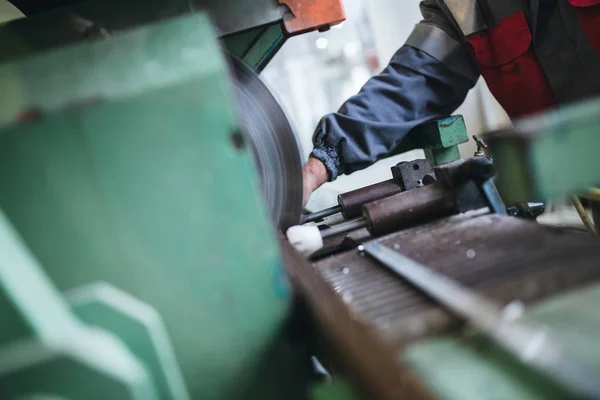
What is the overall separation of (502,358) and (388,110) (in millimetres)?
1271

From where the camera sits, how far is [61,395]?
1.82 ft

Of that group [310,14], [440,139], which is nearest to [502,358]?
[310,14]

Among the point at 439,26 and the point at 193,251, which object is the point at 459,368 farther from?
the point at 439,26

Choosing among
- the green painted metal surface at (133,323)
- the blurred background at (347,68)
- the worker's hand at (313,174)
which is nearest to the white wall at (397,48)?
the blurred background at (347,68)

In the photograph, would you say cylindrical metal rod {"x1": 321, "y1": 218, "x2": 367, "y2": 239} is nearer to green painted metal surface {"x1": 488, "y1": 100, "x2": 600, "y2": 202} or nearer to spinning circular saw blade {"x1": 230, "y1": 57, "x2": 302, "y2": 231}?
spinning circular saw blade {"x1": 230, "y1": 57, "x2": 302, "y2": 231}

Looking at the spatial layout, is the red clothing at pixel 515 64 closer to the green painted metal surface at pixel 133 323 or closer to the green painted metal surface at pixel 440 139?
the green painted metal surface at pixel 440 139

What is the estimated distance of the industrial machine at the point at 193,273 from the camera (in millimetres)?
526

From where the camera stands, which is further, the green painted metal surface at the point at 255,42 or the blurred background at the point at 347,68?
the blurred background at the point at 347,68

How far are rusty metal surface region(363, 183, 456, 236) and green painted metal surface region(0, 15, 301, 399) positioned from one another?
0.53 m

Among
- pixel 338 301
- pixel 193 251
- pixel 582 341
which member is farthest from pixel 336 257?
pixel 582 341

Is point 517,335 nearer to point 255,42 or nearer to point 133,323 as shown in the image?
point 133,323

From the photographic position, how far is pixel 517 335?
19.5 inches

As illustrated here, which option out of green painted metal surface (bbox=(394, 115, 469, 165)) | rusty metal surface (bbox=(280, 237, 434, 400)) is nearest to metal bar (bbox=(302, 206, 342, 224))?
green painted metal surface (bbox=(394, 115, 469, 165))

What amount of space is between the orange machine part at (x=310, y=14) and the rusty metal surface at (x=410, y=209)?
0.55 meters
